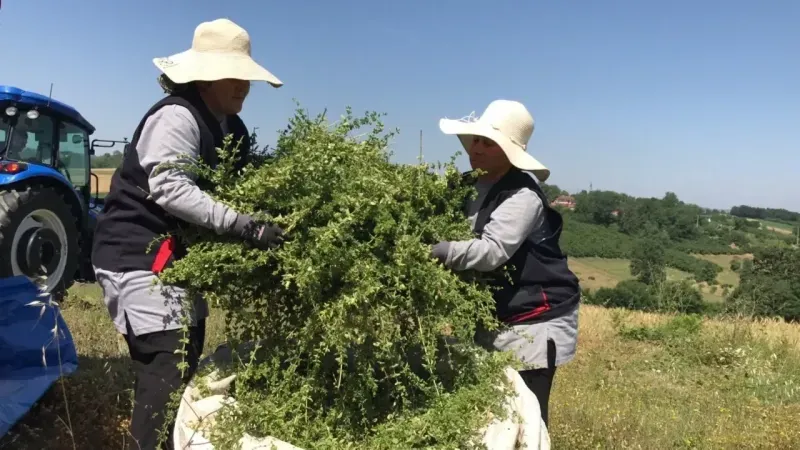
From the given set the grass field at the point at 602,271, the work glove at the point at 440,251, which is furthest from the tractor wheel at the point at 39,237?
the grass field at the point at 602,271

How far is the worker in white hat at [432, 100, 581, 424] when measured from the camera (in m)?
2.59

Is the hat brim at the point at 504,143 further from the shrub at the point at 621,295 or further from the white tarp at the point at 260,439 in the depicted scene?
the shrub at the point at 621,295

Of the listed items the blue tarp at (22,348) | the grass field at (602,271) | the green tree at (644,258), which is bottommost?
the grass field at (602,271)

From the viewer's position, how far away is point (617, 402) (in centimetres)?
538

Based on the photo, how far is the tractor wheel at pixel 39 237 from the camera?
592 centimetres

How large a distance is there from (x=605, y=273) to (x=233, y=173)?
50869 mm

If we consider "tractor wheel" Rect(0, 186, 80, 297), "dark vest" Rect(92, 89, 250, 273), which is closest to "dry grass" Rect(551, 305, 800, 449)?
"dark vest" Rect(92, 89, 250, 273)

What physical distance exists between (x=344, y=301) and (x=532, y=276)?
106 centimetres

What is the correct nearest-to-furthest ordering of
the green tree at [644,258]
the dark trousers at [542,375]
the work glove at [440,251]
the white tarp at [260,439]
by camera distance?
the white tarp at [260,439] → the work glove at [440,251] → the dark trousers at [542,375] → the green tree at [644,258]

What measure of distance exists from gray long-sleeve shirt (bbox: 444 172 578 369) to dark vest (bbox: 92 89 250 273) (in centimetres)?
97

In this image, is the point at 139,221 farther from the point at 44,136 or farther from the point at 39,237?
the point at 44,136

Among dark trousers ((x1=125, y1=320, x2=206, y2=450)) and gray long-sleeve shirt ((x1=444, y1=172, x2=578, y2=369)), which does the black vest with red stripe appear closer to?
gray long-sleeve shirt ((x1=444, y1=172, x2=578, y2=369))

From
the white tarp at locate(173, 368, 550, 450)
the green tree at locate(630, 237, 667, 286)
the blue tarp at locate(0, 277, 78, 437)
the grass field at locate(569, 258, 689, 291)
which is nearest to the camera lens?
the white tarp at locate(173, 368, 550, 450)

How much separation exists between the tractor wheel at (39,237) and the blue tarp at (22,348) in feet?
8.65
